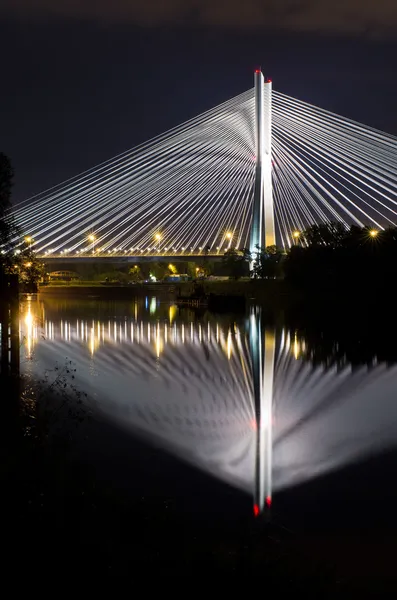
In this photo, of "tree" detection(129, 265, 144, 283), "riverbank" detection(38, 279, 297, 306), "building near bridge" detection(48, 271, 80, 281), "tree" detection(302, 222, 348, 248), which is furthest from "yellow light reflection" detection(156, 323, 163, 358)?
"building near bridge" detection(48, 271, 80, 281)

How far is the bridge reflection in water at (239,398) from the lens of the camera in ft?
21.0

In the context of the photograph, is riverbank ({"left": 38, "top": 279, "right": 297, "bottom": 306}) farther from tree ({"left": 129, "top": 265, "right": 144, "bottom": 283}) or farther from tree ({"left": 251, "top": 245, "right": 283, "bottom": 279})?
tree ({"left": 129, "top": 265, "right": 144, "bottom": 283})

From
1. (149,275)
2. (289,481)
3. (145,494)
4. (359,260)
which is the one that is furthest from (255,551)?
(149,275)

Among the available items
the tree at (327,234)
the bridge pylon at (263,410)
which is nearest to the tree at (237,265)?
the tree at (327,234)

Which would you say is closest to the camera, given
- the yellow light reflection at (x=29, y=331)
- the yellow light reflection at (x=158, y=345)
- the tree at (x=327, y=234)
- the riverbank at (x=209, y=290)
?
the yellow light reflection at (x=158, y=345)

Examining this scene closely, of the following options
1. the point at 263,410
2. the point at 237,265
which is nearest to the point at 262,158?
the point at 237,265

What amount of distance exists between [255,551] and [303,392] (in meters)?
5.82

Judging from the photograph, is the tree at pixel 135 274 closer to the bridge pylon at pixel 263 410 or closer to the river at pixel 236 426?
the bridge pylon at pixel 263 410

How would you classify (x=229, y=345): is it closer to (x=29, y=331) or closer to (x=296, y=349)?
(x=296, y=349)

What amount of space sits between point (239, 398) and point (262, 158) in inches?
809

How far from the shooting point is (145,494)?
5113mm

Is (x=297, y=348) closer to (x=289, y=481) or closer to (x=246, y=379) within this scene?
(x=246, y=379)

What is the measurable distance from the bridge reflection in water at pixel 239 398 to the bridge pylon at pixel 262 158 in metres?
12.2

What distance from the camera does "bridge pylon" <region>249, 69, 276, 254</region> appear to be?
92.1 ft
